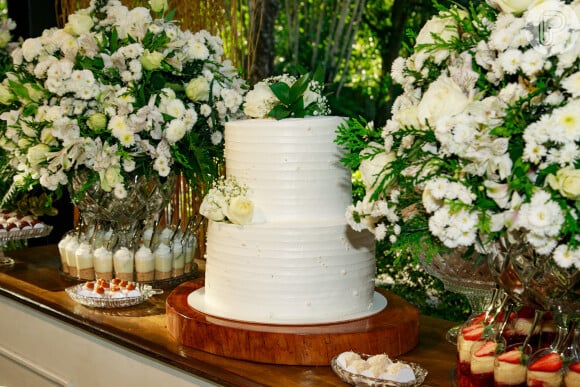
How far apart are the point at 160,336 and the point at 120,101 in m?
0.78

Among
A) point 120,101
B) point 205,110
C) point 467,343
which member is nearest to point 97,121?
point 120,101

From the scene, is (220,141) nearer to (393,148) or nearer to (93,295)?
(93,295)

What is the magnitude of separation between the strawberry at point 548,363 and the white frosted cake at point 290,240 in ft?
2.09

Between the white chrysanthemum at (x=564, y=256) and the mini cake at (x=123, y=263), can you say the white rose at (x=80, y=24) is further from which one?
the white chrysanthemum at (x=564, y=256)

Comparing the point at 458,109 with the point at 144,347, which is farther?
the point at 144,347

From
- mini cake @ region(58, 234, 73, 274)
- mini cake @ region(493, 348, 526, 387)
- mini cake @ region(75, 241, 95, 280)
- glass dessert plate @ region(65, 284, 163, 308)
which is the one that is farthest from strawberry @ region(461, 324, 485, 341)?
mini cake @ region(58, 234, 73, 274)

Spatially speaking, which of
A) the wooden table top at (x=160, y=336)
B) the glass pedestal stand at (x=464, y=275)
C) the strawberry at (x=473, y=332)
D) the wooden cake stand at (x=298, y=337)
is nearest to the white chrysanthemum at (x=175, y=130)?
the wooden table top at (x=160, y=336)

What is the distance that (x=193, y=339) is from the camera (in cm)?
202

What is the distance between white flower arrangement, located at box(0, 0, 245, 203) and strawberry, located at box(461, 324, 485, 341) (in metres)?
1.22

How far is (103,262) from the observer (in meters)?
2.74

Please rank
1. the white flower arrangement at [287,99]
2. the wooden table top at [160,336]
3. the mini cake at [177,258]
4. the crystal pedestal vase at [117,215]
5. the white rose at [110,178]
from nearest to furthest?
the wooden table top at [160,336] < the white flower arrangement at [287,99] < the white rose at [110,178] < the crystal pedestal vase at [117,215] < the mini cake at [177,258]

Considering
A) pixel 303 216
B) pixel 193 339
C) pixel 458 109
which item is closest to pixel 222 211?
pixel 303 216

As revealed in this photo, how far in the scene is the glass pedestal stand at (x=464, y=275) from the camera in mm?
1866

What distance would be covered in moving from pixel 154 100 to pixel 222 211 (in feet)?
2.15
